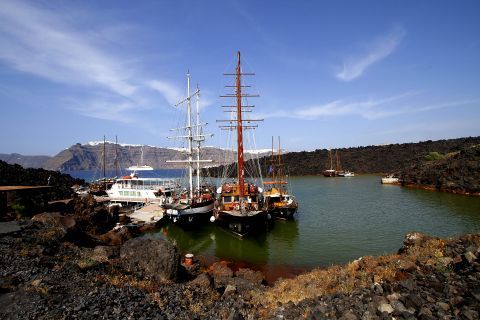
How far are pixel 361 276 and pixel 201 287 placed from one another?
7.58 metres

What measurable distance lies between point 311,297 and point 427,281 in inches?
161

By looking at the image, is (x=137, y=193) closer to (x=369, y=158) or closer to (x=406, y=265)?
(x=406, y=265)

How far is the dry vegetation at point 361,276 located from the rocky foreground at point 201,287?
1.8 inches

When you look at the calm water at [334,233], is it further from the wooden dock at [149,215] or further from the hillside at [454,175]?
the hillside at [454,175]

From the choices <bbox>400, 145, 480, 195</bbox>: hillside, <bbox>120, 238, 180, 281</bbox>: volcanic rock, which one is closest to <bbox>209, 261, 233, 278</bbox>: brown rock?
<bbox>120, 238, 180, 281</bbox>: volcanic rock

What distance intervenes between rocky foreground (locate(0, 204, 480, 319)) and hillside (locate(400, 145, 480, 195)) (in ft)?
168

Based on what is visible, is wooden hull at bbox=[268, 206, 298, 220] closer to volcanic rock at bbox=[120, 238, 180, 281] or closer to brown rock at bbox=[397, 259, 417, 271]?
volcanic rock at bbox=[120, 238, 180, 281]

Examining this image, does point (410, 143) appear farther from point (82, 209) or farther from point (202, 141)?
point (82, 209)

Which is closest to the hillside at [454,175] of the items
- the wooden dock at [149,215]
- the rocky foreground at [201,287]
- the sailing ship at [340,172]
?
the sailing ship at [340,172]

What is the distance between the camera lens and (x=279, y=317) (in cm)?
1084

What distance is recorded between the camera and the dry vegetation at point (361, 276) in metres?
12.0

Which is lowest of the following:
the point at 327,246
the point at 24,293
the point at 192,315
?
the point at 327,246

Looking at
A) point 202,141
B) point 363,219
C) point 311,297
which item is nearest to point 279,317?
point 311,297

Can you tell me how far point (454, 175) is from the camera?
6281 cm
